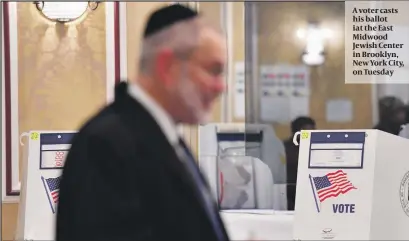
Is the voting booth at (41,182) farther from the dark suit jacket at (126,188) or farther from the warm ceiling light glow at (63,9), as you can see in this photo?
the dark suit jacket at (126,188)

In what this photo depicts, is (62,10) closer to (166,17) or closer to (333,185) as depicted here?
(333,185)

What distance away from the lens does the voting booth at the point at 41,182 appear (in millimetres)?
1711

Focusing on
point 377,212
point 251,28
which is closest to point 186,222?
point 377,212

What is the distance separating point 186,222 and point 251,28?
1.50 metres

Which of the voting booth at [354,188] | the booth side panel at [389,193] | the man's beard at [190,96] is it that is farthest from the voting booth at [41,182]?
the man's beard at [190,96]

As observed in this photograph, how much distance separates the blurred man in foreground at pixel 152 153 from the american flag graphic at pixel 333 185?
783 mm

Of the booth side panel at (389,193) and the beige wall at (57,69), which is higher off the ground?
the beige wall at (57,69)

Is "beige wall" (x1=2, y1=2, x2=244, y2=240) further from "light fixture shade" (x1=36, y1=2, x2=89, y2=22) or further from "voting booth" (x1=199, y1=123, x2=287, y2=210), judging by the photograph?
"voting booth" (x1=199, y1=123, x2=287, y2=210)

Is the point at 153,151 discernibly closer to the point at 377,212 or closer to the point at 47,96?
the point at 377,212

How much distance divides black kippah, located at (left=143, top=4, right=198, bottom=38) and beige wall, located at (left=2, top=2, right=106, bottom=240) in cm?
101

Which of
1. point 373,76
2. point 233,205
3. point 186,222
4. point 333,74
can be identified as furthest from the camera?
point 333,74

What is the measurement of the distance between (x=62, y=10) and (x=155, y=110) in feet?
3.58

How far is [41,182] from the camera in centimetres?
173

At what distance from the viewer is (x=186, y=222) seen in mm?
776
